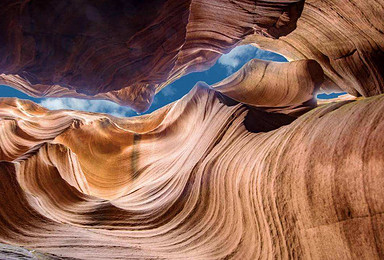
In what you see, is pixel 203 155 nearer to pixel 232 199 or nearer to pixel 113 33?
pixel 232 199

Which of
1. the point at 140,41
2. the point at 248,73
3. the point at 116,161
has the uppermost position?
the point at 248,73

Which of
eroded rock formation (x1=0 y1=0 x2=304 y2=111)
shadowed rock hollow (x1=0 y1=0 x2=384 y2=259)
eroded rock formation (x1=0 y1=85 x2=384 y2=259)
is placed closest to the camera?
eroded rock formation (x1=0 y1=85 x2=384 y2=259)

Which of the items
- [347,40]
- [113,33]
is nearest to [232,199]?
[113,33]

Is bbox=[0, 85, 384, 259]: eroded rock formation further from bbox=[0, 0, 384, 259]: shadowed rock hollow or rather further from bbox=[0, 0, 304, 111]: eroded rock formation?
bbox=[0, 0, 304, 111]: eroded rock formation

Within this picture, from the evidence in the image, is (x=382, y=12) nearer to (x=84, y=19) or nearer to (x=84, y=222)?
(x=84, y=19)

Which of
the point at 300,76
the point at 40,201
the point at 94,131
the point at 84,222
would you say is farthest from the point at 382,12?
the point at 94,131

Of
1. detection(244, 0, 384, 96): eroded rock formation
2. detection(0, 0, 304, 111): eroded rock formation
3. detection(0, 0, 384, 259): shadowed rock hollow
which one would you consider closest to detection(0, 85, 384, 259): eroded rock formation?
detection(0, 0, 384, 259): shadowed rock hollow

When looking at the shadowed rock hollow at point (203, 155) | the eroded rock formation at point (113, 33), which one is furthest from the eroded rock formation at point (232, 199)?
the eroded rock formation at point (113, 33)

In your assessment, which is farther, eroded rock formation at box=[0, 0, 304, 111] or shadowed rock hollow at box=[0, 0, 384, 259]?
eroded rock formation at box=[0, 0, 304, 111]
